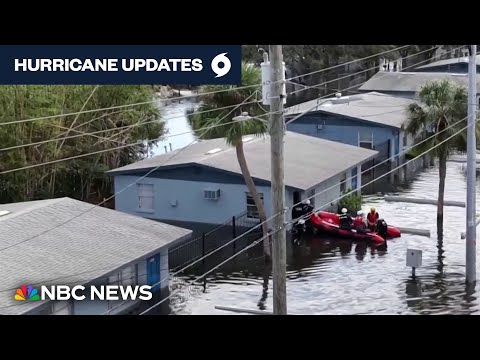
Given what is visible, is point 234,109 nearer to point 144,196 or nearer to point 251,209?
point 251,209

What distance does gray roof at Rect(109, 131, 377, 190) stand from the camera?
111ft

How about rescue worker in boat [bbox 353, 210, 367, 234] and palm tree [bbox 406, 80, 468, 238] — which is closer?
rescue worker in boat [bbox 353, 210, 367, 234]

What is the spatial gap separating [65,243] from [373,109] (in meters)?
31.0

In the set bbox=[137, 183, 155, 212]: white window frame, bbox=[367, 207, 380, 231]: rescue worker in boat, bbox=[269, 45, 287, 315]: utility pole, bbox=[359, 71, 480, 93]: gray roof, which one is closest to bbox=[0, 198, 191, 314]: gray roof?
bbox=[269, 45, 287, 315]: utility pole

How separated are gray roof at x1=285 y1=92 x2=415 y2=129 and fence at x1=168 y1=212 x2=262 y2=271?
13724 mm

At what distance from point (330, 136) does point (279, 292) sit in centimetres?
3182

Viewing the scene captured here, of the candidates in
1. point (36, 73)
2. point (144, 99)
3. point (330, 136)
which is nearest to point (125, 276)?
point (36, 73)

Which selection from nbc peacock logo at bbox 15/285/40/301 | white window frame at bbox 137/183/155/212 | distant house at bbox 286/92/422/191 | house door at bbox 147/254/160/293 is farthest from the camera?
distant house at bbox 286/92/422/191

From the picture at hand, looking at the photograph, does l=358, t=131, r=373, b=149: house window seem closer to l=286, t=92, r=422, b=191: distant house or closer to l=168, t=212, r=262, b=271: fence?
l=286, t=92, r=422, b=191: distant house

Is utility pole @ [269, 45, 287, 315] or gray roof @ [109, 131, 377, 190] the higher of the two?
utility pole @ [269, 45, 287, 315]

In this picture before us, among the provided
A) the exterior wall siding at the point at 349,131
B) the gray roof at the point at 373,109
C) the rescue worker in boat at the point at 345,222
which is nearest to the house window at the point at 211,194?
the rescue worker in boat at the point at 345,222

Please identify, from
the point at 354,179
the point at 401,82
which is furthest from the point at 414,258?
the point at 401,82

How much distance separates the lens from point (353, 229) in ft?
103

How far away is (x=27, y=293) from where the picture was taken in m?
20.4
